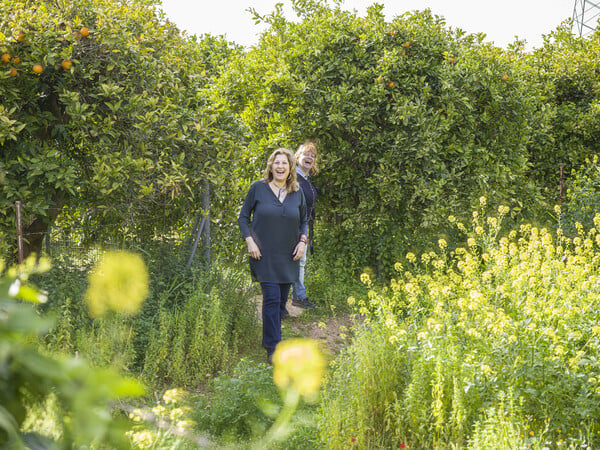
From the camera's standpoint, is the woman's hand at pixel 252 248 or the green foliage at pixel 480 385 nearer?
the green foliage at pixel 480 385

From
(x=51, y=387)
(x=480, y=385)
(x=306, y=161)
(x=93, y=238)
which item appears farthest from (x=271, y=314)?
(x=51, y=387)

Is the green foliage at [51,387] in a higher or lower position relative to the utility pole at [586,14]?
lower

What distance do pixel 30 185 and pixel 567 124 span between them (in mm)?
8531

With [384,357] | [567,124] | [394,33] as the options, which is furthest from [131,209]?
[567,124]

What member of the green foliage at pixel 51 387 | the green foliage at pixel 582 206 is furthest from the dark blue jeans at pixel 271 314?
the green foliage at pixel 582 206

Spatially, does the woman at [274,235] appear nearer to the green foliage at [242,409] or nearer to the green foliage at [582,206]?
the green foliage at [242,409]

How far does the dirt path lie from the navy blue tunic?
3.90ft

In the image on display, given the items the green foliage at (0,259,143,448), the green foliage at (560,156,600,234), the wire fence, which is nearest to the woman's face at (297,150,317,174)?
the wire fence

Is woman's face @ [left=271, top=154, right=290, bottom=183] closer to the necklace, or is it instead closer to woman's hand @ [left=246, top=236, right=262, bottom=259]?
the necklace

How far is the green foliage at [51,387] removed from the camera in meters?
0.56

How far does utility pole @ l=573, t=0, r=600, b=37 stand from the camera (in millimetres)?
23219

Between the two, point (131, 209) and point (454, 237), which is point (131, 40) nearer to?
point (131, 209)

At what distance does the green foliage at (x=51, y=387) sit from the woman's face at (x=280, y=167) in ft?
12.6

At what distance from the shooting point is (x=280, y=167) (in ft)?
14.6
